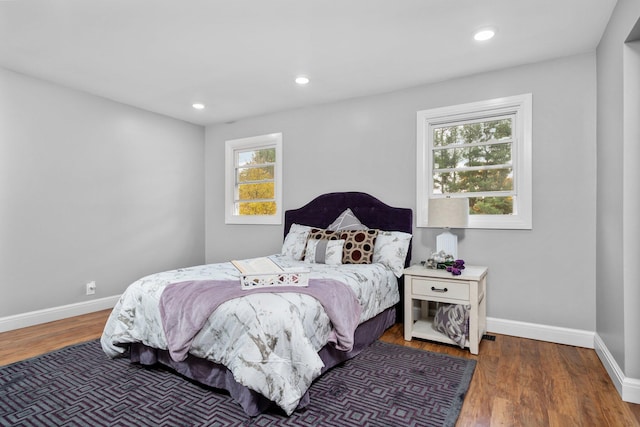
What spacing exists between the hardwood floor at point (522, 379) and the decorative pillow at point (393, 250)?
626mm

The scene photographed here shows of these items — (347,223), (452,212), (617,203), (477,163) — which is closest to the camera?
(617,203)

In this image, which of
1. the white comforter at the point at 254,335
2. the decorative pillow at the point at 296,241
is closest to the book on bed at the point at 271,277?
the white comforter at the point at 254,335

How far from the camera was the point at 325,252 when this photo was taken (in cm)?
353

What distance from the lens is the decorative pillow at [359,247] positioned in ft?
11.3

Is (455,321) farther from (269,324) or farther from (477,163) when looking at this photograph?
(269,324)

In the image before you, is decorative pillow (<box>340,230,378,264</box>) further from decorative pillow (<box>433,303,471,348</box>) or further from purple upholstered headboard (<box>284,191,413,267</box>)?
decorative pillow (<box>433,303,471,348</box>)

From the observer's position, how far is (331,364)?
249cm

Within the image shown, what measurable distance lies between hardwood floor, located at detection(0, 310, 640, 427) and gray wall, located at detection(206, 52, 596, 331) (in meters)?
0.46

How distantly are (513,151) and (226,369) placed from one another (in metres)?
3.06

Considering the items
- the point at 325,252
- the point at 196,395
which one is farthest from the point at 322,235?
the point at 196,395

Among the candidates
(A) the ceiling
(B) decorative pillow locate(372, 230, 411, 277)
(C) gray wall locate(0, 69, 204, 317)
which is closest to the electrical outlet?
(C) gray wall locate(0, 69, 204, 317)

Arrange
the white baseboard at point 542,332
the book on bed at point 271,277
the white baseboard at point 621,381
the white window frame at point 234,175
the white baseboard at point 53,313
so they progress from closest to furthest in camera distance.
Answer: the white baseboard at point 621,381 → the book on bed at point 271,277 → the white baseboard at point 542,332 → the white baseboard at point 53,313 → the white window frame at point 234,175

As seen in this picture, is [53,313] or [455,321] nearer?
[455,321]

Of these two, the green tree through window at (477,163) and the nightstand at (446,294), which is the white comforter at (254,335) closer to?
the nightstand at (446,294)
